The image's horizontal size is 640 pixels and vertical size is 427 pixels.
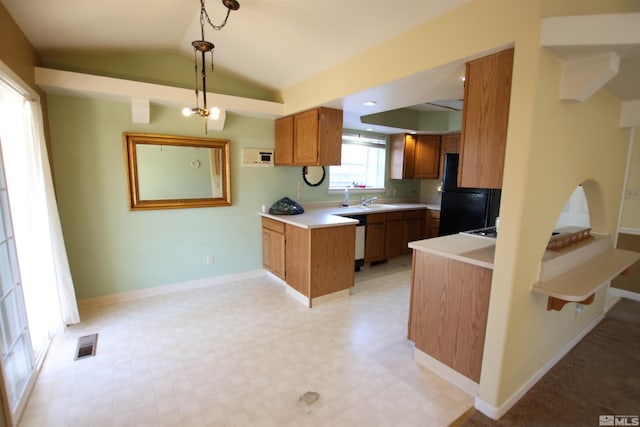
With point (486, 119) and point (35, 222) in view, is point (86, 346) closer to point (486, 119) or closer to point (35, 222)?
point (35, 222)

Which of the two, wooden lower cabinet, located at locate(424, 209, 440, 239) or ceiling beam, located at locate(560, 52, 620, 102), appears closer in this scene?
ceiling beam, located at locate(560, 52, 620, 102)

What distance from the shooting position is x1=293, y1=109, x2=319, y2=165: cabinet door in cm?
314

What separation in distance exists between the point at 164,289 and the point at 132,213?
3.02ft

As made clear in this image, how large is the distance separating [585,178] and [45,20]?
3872 millimetres

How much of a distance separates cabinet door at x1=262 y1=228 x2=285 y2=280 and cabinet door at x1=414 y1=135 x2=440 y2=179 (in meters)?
2.91

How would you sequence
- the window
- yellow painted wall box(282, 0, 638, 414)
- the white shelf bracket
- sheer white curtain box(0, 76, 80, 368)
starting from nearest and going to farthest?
yellow painted wall box(282, 0, 638, 414), sheer white curtain box(0, 76, 80, 368), the white shelf bracket, the window

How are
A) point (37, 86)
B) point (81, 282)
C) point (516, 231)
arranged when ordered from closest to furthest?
point (516, 231)
point (37, 86)
point (81, 282)

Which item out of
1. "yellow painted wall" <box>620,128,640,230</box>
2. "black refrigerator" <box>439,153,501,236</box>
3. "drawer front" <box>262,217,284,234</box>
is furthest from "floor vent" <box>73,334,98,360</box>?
"yellow painted wall" <box>620,128,640,230</box>

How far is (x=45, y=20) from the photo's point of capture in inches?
→ 80.7

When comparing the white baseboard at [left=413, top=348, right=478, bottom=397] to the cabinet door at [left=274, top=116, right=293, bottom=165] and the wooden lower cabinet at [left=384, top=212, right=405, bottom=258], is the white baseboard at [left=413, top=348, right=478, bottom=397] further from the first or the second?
the cabinet door at [left=274, top=116, right=293, bottom=165]

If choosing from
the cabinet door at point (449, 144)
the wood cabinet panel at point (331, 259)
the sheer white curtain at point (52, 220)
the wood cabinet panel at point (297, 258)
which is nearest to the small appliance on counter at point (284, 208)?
the wood cabinet panel at point (297, 258)

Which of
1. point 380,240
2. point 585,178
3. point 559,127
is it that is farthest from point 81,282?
point 585,178

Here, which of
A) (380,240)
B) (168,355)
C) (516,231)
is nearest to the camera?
(516,231)

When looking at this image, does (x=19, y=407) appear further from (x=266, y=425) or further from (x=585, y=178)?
(x=585, y=178)
